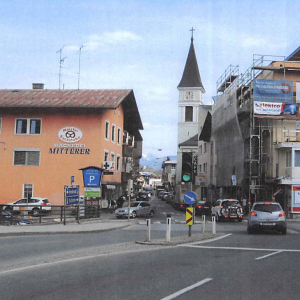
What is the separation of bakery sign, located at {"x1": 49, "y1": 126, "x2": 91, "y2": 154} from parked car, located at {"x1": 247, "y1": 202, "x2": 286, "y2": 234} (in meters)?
23.1

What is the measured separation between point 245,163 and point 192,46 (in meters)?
57.4

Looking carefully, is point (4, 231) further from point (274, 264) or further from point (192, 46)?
point (192, 46)

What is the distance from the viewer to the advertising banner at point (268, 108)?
39612 mm

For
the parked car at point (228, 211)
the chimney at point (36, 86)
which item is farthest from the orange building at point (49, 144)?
the parked car at point (228, 211)

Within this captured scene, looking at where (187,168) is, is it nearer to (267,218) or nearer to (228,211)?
(267,218)

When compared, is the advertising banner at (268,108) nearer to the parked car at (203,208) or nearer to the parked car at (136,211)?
the parked car at (203,208)

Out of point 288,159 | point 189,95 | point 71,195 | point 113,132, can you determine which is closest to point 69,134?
point 113,132

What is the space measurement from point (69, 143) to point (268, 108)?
17.7m

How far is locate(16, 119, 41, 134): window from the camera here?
141 ft

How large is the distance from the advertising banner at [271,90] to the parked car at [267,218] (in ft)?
63.6

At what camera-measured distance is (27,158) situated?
42781 millimetres

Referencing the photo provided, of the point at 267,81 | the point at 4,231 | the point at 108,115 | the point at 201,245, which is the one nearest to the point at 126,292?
the point at 201,245

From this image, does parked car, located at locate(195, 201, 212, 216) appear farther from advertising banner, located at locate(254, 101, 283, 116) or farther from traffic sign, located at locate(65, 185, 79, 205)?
traffic sign, located at locate(65, 185, 79, 205)

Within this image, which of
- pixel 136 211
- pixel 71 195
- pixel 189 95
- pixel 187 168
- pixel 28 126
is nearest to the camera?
pixel 187 168
